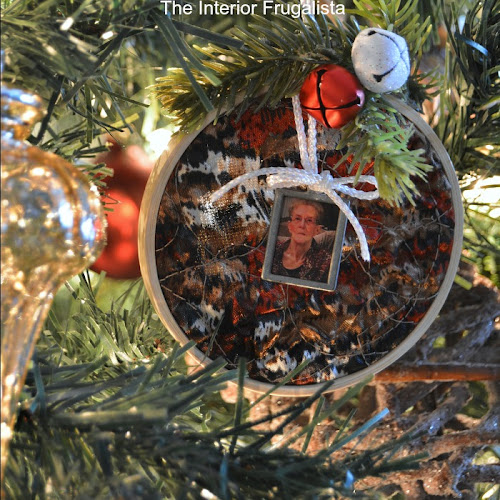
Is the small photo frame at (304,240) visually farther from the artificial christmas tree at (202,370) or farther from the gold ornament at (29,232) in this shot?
the gold ornament at (29,232)

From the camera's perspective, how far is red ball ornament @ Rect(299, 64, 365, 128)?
38cm

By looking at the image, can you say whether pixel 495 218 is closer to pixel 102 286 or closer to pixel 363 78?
pixel 363 78

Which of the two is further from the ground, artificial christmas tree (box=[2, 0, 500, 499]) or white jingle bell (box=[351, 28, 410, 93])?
white jingle bell (box=[351, 28, 410, 93])

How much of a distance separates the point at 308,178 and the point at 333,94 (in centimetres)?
6

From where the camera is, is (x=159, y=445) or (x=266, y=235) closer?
(x=159, y=445)

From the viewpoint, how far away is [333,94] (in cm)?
38

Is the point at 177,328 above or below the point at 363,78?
below

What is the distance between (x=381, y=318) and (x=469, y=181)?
0.14m

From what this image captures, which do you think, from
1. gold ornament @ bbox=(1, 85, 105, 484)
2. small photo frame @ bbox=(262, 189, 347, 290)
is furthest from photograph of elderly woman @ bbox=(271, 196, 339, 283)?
gold ornament @ bbox=(1, 85, 105, 484)

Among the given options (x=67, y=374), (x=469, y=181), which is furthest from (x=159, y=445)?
(x=469, y=181)

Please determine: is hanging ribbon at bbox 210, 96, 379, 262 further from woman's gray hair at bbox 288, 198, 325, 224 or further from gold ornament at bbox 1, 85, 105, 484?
gold ornament at bbox 1, 85, 105, 484

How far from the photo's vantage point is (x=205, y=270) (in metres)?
0.43

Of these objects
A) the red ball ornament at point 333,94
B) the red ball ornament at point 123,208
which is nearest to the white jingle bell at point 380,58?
the red ball ornament at point 333,94

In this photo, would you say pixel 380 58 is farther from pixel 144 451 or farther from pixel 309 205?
pixel 144 451
